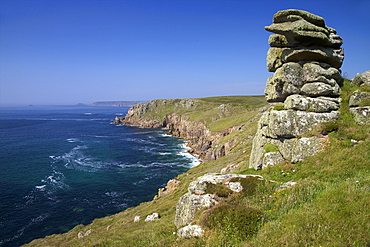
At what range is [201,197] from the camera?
16.1 m

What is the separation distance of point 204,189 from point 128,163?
6635cm

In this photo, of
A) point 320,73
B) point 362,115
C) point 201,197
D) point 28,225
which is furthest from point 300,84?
point 28,225

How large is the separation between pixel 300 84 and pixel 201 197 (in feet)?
62.6

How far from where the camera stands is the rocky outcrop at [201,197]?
1541 cm

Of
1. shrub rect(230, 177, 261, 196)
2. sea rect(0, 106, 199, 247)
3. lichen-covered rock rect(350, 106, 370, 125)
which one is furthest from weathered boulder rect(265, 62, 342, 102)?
sea rect(0, 106, 199, 247)

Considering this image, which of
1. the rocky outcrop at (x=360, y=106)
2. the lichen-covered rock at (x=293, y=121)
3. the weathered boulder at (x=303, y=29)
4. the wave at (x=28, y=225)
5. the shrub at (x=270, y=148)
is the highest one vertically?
the weathered boulder at (x=303, y=29)

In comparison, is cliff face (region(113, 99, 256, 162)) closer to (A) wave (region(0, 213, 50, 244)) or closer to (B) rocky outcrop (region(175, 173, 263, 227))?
(A) wave (region(0, 213, 50, 244))

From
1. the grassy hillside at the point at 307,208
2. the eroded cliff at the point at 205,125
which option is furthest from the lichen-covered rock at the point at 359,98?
the eroded cliff at the point at 205,125

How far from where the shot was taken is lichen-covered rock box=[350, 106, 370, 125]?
71.5 ft

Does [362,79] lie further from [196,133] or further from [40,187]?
[196,133]

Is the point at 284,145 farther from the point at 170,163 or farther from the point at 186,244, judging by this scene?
the point at 170,163

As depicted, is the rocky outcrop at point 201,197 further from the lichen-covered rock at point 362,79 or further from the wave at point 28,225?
the wave at point 28,225

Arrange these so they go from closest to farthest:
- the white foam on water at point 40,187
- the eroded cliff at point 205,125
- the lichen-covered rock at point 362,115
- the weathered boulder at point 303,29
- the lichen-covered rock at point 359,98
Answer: the lichen-covered rock at point 362,115 → the lichen-covered rock at point 359,98 → the weathered boulder at point 303,29 → the white foam on water at point 40,187 → the eroded cliff at point 205,125

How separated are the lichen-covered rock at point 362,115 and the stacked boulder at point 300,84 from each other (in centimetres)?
163
